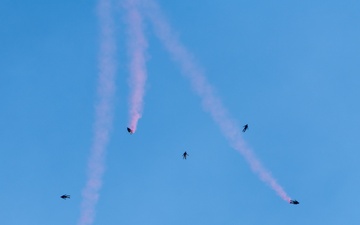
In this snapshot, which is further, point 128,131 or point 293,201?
point 293,201

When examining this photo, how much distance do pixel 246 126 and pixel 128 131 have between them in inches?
631

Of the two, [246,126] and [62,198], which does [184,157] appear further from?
[62,198]

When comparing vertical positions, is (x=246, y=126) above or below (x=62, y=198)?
above

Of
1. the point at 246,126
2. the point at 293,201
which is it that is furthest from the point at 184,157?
the point at 293,201

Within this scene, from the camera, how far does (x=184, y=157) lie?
6481 cm

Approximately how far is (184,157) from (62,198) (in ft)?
55.9

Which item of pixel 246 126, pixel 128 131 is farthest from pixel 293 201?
pixel 128 131

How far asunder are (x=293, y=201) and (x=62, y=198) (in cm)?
3085

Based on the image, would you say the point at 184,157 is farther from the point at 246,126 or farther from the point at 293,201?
the point at 293,201

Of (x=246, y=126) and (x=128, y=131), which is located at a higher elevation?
(x=246, y=126)

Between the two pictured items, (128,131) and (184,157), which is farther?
(184,157)

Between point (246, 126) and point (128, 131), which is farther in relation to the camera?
point (246, 126)

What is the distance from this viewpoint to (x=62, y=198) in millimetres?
63156

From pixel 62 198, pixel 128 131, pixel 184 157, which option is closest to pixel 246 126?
pixel 184 157
